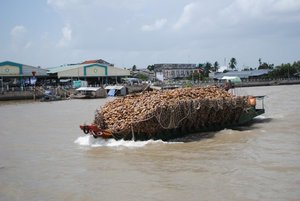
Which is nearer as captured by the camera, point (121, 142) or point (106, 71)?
point (121, 142)

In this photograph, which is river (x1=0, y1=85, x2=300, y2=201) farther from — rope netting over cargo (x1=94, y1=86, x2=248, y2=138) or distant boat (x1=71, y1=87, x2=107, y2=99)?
distant boat (x1=71, y1=87, x2=107, y2=99)

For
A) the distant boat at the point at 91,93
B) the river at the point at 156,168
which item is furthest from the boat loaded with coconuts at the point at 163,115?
the distant boat at the point at 91,93

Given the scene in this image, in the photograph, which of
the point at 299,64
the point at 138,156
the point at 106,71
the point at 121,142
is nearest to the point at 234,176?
the point at 138,156

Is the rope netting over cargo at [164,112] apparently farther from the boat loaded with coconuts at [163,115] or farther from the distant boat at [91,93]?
the distant boat at [91,93]

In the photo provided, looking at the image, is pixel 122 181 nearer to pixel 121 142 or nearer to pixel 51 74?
pixel 121 142

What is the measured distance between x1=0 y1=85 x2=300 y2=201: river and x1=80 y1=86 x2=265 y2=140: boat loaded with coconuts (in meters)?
0.43

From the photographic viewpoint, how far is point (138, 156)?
1220cm

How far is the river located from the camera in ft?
28.4

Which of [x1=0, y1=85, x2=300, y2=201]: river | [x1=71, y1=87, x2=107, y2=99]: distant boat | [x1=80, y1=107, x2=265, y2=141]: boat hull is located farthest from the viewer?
[x1=71, y1=87, x2=107, y2=99]: distant boat

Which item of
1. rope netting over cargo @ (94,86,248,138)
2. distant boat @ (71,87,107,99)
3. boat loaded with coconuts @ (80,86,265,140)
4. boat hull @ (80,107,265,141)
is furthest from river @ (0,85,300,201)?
distant boat @ (71,87,107,99)

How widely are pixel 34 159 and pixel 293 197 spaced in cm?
803

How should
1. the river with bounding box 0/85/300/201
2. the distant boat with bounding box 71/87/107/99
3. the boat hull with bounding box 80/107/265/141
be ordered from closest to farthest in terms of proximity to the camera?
the river with bounding box 0/85/300/201, the boat hull with bounding box 80/107/265/141, the distant boat with bounding box 71/87/107/99

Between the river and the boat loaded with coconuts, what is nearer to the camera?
the river

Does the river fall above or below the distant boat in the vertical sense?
below
